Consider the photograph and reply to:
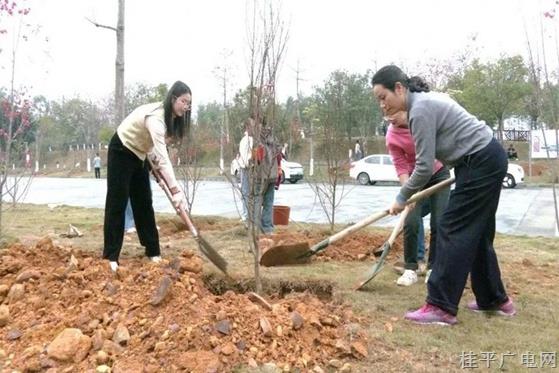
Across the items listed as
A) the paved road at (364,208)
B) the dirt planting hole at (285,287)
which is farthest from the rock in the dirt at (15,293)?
the paved road at (364,208)

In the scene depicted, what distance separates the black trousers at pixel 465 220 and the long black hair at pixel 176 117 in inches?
73.2

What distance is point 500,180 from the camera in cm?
320

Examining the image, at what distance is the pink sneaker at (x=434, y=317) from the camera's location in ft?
10.6

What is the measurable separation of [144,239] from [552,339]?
2.94 meters

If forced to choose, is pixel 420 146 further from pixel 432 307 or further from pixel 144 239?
pixel 144 239

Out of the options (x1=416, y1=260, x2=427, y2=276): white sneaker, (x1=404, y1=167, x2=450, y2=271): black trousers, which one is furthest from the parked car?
(x1=404, y1=167, x2=450, y2=271): black trousers

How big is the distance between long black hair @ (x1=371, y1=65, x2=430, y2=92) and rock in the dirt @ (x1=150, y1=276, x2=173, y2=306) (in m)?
1.59

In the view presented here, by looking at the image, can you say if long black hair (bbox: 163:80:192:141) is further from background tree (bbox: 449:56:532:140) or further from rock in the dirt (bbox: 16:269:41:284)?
background tree (bbox: 449:56:532:140)

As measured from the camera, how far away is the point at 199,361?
255 centimetres

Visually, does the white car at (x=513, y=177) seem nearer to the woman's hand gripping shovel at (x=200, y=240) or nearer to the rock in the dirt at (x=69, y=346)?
the woman's hand gripping shovel at (x=200, y=240)

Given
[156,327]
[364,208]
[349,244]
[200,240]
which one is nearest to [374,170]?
[364,208]

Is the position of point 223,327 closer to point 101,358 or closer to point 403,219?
point 101,358

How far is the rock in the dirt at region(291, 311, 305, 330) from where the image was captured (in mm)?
2895

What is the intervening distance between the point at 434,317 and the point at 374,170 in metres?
18.7
